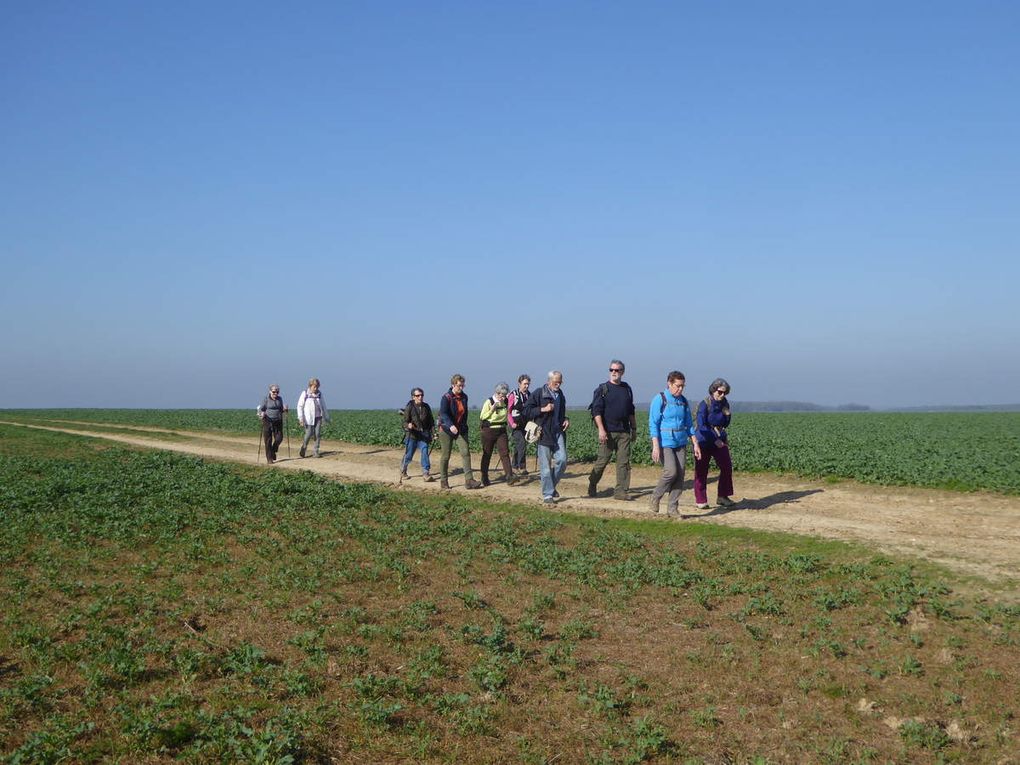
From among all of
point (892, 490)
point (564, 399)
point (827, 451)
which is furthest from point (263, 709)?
point (827, 451)

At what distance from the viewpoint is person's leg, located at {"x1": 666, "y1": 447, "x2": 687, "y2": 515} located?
14.1 metres

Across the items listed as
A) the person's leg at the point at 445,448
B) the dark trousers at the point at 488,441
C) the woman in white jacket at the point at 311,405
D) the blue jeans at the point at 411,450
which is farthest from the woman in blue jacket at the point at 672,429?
the woman in white jacket at the point at 311,405

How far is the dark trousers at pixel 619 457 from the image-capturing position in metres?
15.6

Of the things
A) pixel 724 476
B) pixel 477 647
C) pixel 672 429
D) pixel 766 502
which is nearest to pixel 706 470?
pixel 724 476

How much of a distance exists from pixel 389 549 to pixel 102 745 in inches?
232

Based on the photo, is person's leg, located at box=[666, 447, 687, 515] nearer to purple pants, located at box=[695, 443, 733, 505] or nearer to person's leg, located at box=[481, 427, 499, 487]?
purple pants, located at box=[695, 443, 733, 505]

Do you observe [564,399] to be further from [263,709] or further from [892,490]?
[263,709]

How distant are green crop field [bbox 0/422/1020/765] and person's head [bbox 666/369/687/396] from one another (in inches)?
92.2

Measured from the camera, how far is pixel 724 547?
11.8 meters

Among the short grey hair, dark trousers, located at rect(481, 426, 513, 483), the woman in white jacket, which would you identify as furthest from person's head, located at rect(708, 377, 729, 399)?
the woman in white jacket

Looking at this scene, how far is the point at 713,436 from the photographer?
1459cm

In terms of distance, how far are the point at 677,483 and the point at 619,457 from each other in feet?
5.98

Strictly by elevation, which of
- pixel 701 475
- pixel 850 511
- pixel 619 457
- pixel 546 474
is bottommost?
pixel 850 511

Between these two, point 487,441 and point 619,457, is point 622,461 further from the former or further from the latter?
point 487,441
